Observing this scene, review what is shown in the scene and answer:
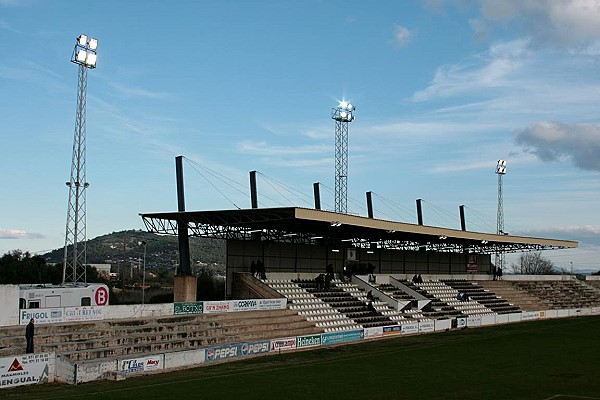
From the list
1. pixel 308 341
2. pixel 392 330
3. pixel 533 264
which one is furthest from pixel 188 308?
pixel 533 264

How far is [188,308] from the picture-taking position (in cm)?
3547

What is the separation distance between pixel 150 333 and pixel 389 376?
11824 mm

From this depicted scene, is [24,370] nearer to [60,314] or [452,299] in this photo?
[60,314]

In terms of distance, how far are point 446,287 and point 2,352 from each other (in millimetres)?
46810

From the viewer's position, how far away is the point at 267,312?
134 ft

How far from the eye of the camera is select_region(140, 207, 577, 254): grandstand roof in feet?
135

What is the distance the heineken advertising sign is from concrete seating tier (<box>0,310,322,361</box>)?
0.36 metres

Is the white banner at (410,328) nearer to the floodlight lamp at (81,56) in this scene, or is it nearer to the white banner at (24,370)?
the white banner at (24,370)

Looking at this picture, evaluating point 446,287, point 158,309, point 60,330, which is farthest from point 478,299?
point 60,330

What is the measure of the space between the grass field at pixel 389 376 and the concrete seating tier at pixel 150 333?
2.77 m

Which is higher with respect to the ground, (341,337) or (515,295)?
(515,295)

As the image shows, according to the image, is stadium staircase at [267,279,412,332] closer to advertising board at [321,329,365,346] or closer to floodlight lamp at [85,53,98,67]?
advertising board at [321,329,365,346]

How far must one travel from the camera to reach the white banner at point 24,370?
23.4m

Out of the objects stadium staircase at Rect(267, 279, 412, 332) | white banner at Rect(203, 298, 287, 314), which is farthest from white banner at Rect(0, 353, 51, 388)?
stadium staircase at Rect(267, 279, 412, 332)
